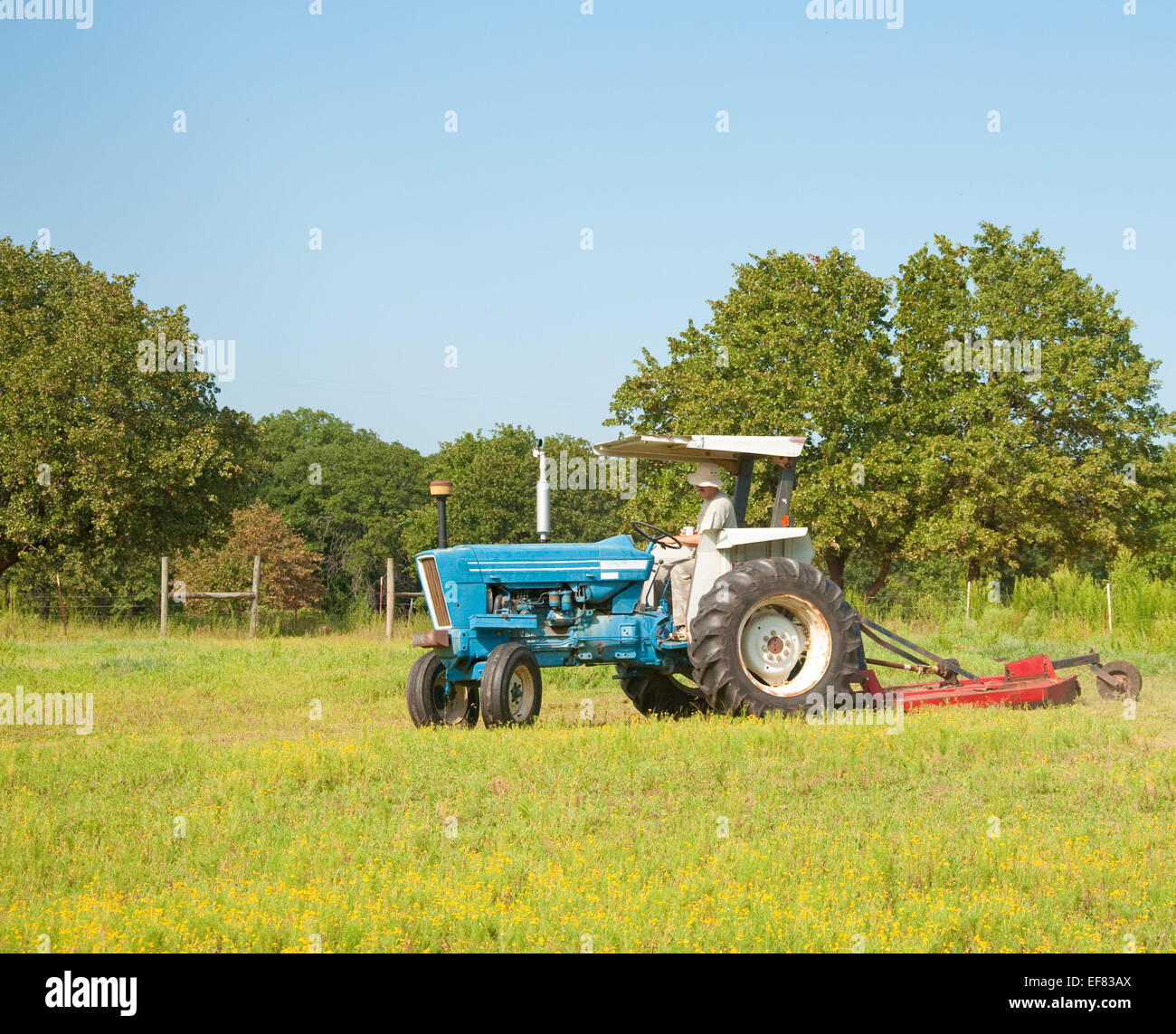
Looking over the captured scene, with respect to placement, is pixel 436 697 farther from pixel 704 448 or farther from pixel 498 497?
pixel 498 497

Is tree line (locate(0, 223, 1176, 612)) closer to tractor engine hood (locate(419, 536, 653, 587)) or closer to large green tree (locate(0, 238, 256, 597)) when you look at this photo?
large green tree (locate(0, 238, 256, 597))

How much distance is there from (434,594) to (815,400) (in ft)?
75.3

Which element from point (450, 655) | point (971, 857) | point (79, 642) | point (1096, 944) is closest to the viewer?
point (1096, 944)

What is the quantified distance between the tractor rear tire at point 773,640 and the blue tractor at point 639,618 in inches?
0.4

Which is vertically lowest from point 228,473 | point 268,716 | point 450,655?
point 268,716

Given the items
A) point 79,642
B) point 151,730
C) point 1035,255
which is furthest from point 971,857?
point 1035,255

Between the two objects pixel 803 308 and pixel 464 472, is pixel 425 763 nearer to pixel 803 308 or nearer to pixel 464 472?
pixel 803 308

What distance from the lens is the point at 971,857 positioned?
18.5 ft

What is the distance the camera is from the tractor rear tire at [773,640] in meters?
9.86

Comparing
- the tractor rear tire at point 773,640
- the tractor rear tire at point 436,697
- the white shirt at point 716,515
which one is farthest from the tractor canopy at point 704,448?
the tractor rear tire at point 436,697

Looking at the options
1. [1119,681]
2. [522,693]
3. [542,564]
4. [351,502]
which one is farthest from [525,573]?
[351,502]

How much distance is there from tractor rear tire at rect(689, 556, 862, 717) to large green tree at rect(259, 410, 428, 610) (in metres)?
51.0
